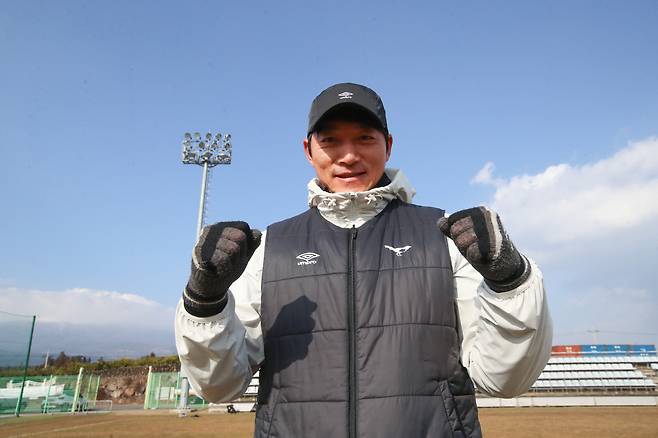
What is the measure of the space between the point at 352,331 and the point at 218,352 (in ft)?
1.58

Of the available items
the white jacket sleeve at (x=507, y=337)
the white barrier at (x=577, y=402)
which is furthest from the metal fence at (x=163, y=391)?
the white jacket sleeve at (x=507, y=337)

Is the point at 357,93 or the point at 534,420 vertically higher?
Answer: the point at 357,93

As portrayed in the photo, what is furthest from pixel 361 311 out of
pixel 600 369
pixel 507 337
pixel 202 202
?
pixel 600 369

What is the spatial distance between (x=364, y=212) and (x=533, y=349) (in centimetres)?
87

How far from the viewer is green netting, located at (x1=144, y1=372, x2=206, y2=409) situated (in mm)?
22141

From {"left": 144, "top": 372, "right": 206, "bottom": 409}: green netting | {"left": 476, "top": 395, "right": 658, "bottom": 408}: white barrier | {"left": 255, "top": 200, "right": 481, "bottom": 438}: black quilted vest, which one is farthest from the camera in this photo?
{"left": 144, "top": 372, "right": 206, "bottom": 409}: green netting

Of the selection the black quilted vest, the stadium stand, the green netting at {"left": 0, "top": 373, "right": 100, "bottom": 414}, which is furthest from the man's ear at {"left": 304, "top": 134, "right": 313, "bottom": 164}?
the stadium stand

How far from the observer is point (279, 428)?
1.57m

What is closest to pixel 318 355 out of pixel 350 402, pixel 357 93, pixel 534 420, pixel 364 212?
pixel 350 402

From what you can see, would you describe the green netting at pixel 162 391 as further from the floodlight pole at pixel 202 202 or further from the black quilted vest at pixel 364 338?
the black quilted vest at pixel 364 338

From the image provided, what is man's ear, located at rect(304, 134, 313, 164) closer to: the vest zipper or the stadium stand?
the vest zipper

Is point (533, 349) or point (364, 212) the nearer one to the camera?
point (533, 349)

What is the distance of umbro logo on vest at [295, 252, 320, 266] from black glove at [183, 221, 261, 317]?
1.10ft

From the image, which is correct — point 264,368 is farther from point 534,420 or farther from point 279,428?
point 534,420
